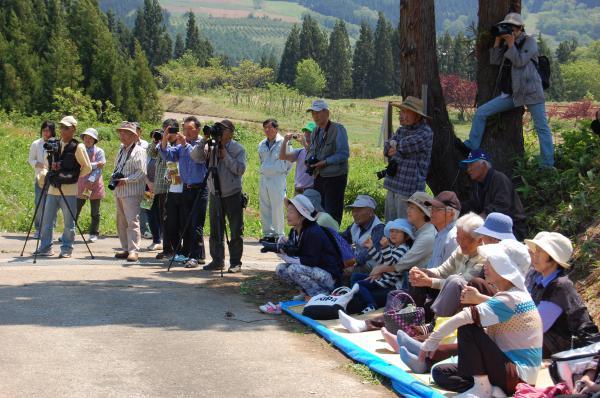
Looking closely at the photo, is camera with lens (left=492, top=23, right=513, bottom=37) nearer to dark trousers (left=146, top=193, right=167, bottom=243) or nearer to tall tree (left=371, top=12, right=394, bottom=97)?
dark trousers (left=146, top=193, right=167, bottom=243)

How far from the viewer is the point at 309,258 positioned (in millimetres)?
9492

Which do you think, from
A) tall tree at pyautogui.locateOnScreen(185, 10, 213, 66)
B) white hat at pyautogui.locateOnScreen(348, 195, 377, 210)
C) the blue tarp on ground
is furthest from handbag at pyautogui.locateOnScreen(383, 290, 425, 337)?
tall tree at pyautogui.locateOnScreen(185, 10, 213, 66)

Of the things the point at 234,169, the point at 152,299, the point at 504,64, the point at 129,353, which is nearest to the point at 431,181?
the point at 504,64

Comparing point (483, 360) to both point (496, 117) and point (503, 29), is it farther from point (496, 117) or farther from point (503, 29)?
point (496, 117)

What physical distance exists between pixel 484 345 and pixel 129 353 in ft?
9.60

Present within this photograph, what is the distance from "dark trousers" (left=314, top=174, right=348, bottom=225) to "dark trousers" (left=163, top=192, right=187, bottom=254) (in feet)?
6.19

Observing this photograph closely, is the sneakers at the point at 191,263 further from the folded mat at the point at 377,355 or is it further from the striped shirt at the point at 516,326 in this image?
the striped shirt at the point at 516,326

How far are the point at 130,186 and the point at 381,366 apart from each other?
20.4 feet

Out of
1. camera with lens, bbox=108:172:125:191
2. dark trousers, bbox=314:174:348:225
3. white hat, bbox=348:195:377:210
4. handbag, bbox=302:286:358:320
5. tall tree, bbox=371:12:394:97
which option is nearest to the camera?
handbag, bbox=302:286:358:320

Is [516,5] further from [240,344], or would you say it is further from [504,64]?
[240,344]

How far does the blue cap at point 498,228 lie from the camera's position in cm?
725

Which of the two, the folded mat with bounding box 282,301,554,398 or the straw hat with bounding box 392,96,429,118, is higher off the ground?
the straw hat with bounding box 392,96,429,118

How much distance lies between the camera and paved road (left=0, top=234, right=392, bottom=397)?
652 centimetres

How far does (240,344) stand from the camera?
308 inches
